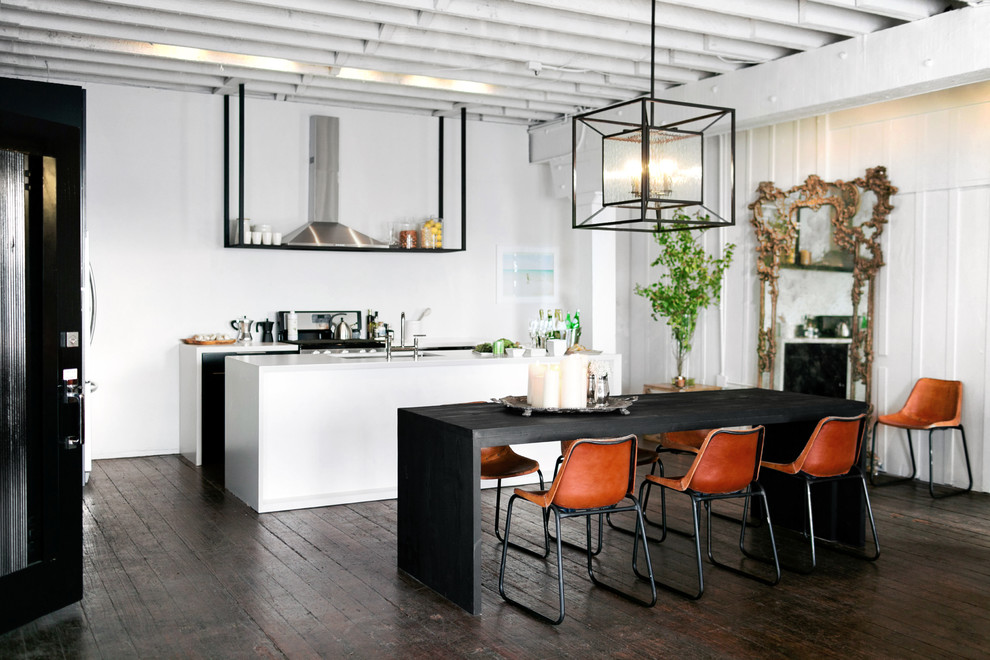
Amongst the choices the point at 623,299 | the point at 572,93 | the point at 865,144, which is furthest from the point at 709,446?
the point at 623,299

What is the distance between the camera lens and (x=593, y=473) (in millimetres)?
3809

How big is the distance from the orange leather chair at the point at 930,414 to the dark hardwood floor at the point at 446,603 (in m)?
0.78

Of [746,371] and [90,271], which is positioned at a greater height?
[90,271]

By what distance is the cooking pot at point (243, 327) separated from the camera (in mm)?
7785

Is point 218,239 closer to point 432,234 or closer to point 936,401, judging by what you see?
point 432,234

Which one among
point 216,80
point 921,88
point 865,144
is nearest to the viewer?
point 921,88

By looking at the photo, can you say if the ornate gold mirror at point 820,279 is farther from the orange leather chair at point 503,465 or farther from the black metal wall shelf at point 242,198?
the orange leather chair at point 503,465

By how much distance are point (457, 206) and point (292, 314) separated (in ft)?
6.73

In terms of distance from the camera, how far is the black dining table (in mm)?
3809

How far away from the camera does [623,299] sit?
9.71m

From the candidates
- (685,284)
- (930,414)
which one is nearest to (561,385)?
(930,414)

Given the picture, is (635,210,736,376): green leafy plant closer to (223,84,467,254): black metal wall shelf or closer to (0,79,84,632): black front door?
(223,84,467,254): black metal wall shelf

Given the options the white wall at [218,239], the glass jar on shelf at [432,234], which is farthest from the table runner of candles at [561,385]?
the glass jar on shelf at [432,234]

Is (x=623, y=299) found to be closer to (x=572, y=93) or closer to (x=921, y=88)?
(x=572, y=93)
